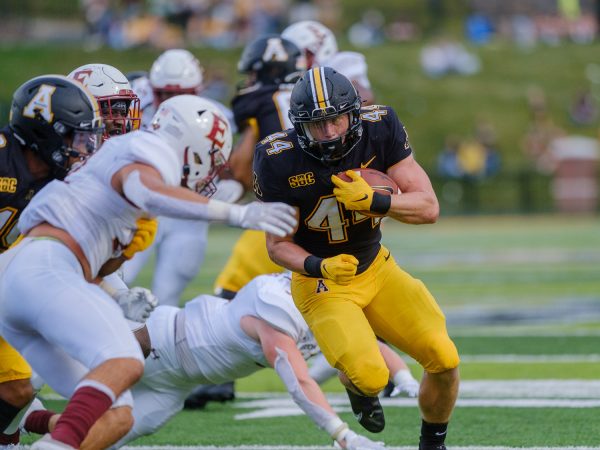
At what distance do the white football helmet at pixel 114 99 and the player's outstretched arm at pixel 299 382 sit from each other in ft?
3.54

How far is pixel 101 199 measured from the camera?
4375 mm

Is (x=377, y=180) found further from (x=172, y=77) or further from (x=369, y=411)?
(x=172, y=77)

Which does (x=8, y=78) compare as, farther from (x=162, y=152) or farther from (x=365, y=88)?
(x=162, y=152)

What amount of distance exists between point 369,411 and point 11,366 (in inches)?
57.3

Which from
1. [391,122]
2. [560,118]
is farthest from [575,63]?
[391,122]

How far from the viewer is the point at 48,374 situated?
4395 mm

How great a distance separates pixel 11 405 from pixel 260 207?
1485 millimetres

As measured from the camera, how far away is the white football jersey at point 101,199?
4.36 metres

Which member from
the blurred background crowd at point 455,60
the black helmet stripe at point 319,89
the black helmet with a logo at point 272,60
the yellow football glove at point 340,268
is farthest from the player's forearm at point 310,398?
the blurred background crowd at point 455,60

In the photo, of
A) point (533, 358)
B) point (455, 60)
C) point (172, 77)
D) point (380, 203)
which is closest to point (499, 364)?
point (533, 358)

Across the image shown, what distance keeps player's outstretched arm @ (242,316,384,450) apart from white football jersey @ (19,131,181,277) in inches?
31.0

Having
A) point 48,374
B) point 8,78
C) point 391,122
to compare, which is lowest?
point 8,78

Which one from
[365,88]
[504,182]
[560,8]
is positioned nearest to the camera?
[365,88]

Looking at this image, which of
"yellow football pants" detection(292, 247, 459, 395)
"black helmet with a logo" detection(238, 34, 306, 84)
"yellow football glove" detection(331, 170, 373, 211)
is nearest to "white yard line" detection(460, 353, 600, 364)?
"black helmet with a logo" detection(238, 34, 306, 84)
